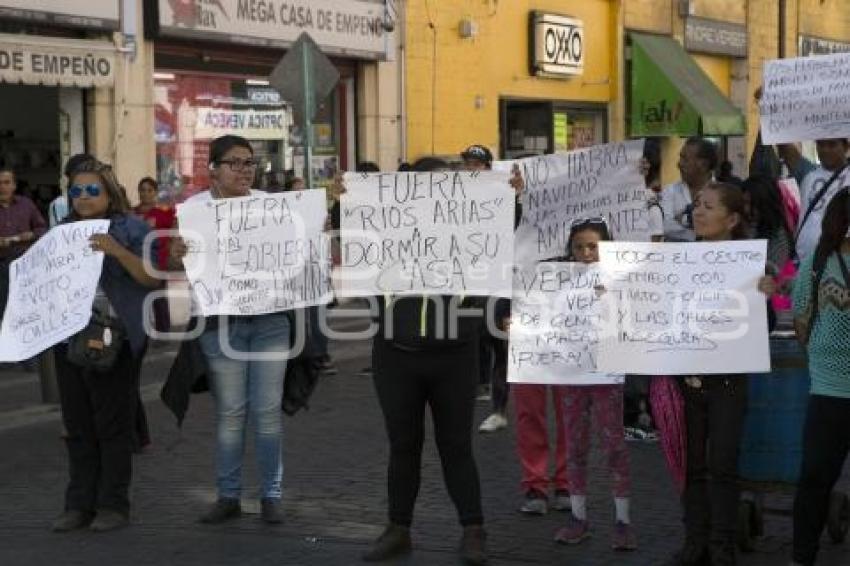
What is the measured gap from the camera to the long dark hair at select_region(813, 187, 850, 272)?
5293mm

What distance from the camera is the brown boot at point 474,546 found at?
19.0 ft

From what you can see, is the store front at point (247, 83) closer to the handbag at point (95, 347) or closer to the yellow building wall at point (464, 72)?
the yellow building wall at point (464, 72)

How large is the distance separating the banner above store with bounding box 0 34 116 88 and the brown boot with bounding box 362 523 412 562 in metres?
8.86

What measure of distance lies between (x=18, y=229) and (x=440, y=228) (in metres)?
7.19

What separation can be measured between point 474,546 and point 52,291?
241cm

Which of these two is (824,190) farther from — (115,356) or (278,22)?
(278,22)

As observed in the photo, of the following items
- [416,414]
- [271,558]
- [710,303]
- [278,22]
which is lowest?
[271,558]

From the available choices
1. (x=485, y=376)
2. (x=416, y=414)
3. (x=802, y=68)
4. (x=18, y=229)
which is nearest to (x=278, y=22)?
(x=18, y=229)

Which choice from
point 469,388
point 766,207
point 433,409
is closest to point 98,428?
point 433,409

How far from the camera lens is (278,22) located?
16719mm

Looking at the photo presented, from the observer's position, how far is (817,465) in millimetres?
5371

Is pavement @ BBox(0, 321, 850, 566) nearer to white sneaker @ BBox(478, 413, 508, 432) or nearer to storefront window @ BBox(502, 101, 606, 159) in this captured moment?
white sneaker @ BBox(478, 413, 508, 432)

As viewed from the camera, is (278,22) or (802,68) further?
(278,22)

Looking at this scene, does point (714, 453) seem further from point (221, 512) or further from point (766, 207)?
point (221, 512)
